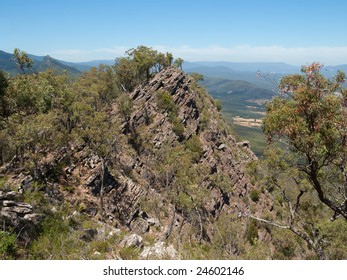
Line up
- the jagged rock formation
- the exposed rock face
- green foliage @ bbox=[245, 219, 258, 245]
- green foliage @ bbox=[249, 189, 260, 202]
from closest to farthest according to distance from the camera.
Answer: the exposed rock face < the jagged rock formation < green foliage @ bbox=[245, 219, 258, 245] < green foliage @ bbox=[249, 189, 260, 202]

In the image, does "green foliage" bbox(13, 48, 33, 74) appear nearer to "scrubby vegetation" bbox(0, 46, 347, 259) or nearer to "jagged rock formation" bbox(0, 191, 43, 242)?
"scrubby vegetation" bbox(0, 46, 347, 259)

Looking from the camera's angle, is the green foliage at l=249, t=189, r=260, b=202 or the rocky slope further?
the green foliage at l=249, t=189, r=260, b=202

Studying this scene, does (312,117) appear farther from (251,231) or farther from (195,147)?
(195,147)

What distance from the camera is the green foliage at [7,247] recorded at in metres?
16.9

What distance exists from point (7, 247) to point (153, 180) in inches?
1807

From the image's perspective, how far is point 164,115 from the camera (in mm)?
79688

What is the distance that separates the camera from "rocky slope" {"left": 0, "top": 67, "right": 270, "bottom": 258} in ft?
110

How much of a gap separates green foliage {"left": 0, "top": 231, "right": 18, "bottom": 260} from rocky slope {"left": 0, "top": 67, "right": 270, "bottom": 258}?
1.97 metres

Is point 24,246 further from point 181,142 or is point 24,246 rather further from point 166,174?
point 181,142

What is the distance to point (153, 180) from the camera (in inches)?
2478

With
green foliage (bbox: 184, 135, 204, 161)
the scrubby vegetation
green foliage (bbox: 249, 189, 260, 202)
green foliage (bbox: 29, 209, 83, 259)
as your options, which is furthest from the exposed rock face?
green foliage (bbox: 249, 189, 260, 202)

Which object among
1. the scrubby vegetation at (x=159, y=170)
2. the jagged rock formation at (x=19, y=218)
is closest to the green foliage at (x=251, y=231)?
the scrubby vegetation at (x=159, y=170)

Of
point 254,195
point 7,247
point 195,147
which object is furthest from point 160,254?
point 254,195

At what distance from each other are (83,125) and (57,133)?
7.34 metres
